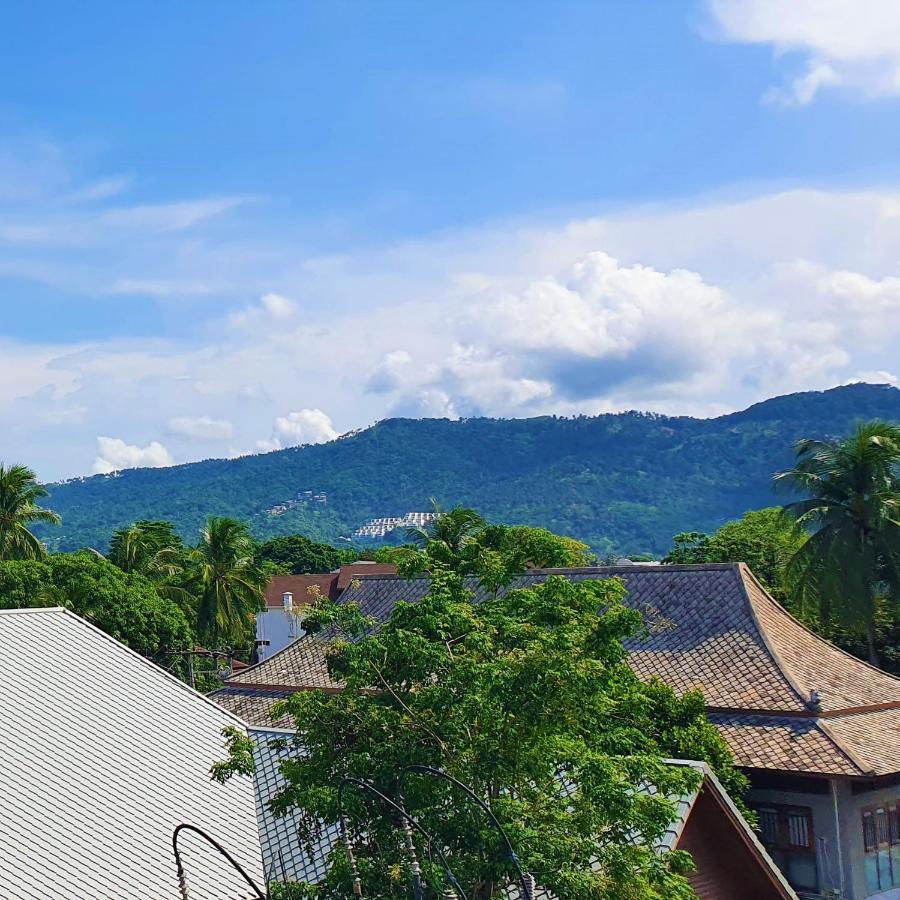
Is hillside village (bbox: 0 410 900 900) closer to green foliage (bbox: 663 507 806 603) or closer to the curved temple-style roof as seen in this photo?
the curved temple-style roof

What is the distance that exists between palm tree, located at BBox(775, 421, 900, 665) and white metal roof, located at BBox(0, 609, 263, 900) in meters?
23.8

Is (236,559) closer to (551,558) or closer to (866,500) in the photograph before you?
(866,500)

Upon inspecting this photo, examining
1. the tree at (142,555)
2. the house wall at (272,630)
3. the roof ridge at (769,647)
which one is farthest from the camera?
the house wall at (272,630)

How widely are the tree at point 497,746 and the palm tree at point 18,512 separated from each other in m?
43.2

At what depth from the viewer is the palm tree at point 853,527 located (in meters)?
38.2

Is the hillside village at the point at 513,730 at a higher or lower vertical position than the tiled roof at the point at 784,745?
higher

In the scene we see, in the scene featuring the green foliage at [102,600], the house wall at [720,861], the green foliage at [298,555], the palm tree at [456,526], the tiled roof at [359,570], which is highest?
the green foliage at [298,555]

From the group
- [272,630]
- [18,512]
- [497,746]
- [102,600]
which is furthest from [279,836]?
[272,630]

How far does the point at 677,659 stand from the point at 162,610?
25.2 metres

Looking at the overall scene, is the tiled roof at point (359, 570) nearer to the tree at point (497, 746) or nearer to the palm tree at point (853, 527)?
the palm tree at point (853, 527)

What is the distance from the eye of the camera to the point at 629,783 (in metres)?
12.1

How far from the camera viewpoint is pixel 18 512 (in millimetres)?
54688

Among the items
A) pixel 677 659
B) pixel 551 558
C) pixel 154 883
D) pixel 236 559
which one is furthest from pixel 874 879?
pixel 236 559

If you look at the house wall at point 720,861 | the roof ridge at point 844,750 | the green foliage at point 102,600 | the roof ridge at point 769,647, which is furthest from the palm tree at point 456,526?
the house wall at point 720,861
